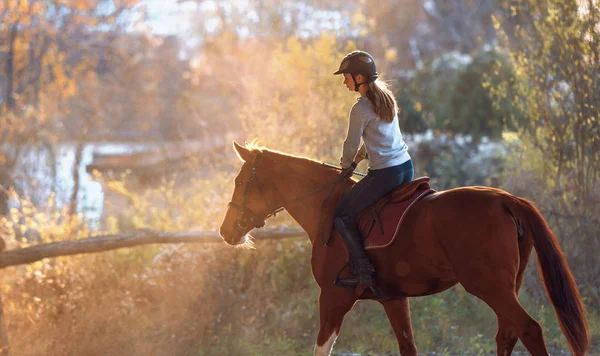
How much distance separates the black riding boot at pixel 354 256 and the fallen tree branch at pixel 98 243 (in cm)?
296

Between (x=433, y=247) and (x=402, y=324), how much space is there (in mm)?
1024

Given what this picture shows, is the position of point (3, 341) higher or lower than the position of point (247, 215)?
lower

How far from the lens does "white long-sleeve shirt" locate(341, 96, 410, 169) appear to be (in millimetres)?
5758

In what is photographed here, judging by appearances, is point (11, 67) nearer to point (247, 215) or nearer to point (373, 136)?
point (247, 215)

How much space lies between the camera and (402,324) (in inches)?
241

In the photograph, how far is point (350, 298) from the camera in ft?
19.4

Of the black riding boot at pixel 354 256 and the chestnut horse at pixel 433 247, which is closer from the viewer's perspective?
the chestnut horse at pixel 433 247

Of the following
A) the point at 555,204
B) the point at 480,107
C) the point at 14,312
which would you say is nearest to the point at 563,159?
the point at 555,204

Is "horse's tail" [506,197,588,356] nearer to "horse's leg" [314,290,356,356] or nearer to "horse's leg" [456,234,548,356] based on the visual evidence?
"horse's leg" [456,234,548,356]

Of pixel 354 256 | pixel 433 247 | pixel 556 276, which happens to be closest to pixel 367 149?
pixel 354 256

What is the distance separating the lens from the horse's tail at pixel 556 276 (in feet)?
16.5

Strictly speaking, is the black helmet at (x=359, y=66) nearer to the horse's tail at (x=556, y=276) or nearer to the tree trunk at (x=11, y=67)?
the horse's tail at (x=556, y=276)

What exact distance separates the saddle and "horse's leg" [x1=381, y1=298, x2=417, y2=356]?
0.69 meters

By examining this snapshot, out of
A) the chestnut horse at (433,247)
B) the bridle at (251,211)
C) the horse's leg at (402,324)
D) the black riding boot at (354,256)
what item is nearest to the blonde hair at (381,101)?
the chestnut horse at (433,247)
